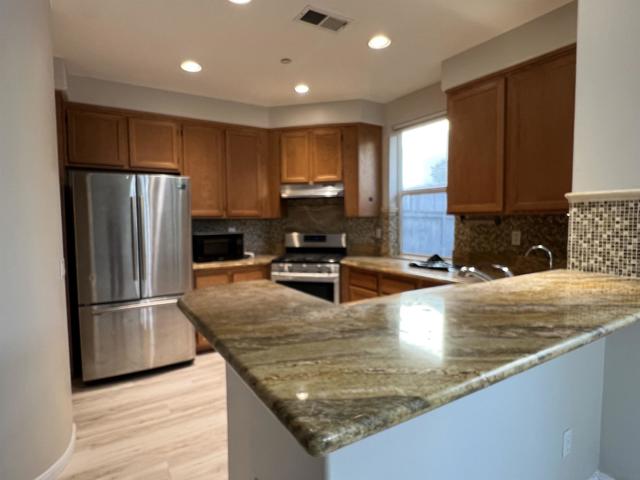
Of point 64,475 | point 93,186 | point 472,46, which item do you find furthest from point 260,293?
point 472,46

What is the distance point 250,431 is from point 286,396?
2.17 ft

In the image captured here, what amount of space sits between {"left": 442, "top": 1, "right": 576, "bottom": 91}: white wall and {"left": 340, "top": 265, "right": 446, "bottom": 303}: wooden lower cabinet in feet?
5.13

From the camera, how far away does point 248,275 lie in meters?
3.64

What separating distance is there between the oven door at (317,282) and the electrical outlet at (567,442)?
2316 mm

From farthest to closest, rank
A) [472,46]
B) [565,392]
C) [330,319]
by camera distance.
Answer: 1. [472,46]
2. [565,392]
3. [330,319]

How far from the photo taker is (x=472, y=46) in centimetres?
263

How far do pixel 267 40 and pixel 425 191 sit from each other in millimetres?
2034

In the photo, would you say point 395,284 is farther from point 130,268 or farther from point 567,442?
point 130,268

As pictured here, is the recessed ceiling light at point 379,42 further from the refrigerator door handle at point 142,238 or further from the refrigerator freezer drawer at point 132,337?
the refrigerator freezer drawer at point 132,337

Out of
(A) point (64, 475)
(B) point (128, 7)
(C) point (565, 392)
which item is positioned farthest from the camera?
(B) point (128, 7)

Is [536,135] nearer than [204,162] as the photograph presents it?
Yes

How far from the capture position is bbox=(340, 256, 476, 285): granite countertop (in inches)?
102

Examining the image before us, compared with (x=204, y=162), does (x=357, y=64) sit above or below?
above

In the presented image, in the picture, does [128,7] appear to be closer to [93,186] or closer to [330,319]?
[93,186]
